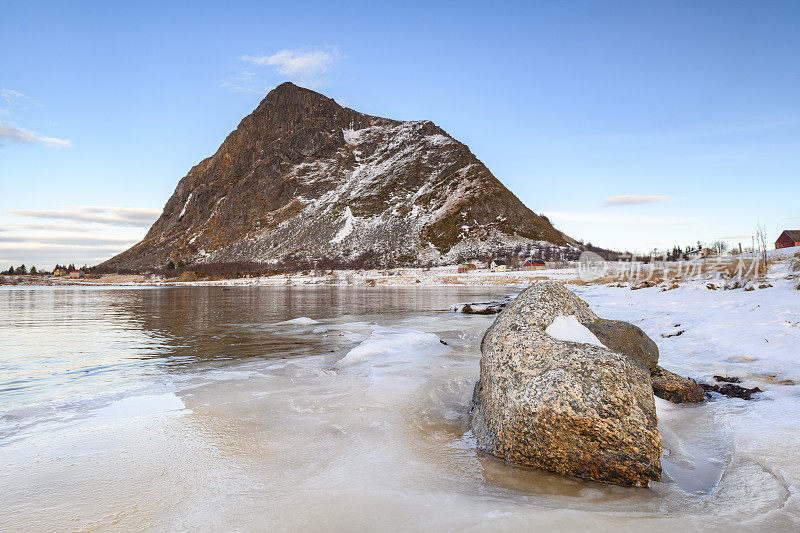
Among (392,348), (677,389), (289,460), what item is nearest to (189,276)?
(392,348)

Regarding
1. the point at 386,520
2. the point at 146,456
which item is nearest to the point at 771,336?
the point at 386,520

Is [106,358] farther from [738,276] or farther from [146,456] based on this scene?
[738,276]

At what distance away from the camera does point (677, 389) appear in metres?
7.54

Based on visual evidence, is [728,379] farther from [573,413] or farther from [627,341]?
[573,413]

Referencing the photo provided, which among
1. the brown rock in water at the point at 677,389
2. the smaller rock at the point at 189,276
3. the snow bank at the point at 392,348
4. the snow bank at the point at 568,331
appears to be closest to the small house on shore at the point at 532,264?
the snow bank at the point at 392,348

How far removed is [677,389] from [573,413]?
153 inches

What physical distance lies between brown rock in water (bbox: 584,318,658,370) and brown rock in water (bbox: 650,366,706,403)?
1.04 feet

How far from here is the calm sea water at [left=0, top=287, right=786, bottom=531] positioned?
4.11m

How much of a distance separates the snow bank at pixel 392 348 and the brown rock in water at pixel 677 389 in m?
6.17

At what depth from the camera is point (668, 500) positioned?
4.43 m

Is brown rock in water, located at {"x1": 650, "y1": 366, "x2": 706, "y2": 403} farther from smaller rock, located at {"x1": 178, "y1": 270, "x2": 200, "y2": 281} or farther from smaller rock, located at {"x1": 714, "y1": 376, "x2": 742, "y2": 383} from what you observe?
smaller rock, located at {"x1": 178, "y1": 270, "x2": 200, "y2": 281}

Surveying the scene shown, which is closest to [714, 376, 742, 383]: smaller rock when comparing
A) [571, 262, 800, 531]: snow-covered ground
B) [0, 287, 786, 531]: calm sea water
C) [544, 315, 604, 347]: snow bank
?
[571, 262, 800, 531]: snow-covered ground

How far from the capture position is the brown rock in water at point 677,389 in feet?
24.6

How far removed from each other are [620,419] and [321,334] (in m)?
14.0
